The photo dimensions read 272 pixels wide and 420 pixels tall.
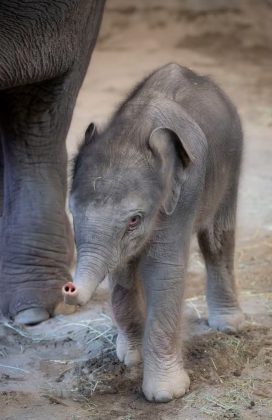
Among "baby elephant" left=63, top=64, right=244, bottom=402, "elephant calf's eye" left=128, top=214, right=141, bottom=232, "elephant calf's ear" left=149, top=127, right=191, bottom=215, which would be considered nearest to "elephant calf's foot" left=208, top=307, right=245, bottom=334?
"baby elephant" left=63, top=64, right=244, bottom=402

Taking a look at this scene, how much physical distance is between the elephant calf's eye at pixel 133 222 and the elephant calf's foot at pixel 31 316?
4.67 feet

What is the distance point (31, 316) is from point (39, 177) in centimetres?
64

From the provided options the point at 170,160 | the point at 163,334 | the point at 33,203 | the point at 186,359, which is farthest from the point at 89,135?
the point at 33,203

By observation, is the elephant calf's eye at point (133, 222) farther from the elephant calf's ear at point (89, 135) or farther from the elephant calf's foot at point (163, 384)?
the elephant calf's foot at point (163, 384)

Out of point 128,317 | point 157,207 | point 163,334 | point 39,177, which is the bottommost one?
point 39,177

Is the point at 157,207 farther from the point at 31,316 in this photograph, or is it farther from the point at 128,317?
the point at 31,316

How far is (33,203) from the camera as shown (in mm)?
4766

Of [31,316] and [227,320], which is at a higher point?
[227,320]

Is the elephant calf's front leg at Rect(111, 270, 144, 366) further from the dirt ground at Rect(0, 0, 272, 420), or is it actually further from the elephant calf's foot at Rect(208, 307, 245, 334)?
the elephant calf's foot at Rect(208, 307, 245, 334)

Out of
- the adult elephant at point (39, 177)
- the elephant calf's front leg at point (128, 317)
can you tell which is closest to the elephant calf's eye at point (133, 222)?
the elephant calf's front leg at point (128, 317)

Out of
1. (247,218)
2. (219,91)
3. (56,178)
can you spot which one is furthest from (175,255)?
(247,218)

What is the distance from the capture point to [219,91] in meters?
3.99

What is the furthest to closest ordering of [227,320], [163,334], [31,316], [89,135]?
[31,316]
[227,320]
[163,334]
[89,135]

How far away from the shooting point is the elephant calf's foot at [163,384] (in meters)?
3.64
